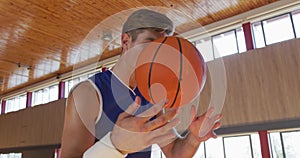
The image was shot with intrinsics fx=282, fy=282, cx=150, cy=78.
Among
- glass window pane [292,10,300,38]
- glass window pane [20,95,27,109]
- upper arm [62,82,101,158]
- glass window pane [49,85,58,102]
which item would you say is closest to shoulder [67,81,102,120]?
upper arm [62,82,101,158]

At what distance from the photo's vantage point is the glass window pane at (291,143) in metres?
3.88

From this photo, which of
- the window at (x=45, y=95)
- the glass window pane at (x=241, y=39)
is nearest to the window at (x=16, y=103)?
the window at (x=45, y=95)

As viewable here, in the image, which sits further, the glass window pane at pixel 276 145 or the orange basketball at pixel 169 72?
the glass window pane at pixel 276 145

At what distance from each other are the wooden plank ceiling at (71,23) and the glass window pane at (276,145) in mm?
1969

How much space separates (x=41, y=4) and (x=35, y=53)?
192cm

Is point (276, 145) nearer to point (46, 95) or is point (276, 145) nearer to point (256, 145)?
point (256, 145)

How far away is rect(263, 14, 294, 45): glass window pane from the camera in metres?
4.19

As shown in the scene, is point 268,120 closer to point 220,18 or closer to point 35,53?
point 220,18

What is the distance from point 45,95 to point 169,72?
7.32 metres

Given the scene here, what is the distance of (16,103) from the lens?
8516 millimetres

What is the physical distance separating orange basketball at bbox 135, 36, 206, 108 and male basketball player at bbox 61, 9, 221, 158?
57 millimetres

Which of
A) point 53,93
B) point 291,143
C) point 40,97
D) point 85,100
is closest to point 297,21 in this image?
point 291,143

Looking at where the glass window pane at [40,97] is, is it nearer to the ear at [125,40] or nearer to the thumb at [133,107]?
the ear at [125,40]

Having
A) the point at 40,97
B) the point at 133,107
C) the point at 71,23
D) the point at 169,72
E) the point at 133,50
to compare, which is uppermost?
the point at 71,23
